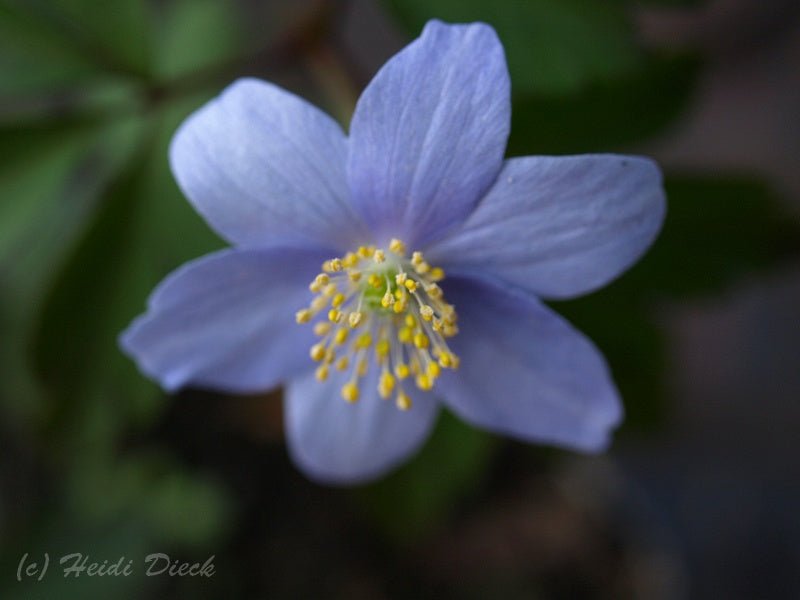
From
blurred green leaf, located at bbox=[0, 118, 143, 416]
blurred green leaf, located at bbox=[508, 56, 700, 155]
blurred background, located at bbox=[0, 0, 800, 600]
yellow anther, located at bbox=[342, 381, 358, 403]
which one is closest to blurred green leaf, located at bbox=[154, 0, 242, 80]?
blurred background, located at bbox=[0, 0, 800, 600]

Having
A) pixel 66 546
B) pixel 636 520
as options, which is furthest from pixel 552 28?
pixel 66 546

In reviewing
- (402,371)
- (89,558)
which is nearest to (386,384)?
(402,371)

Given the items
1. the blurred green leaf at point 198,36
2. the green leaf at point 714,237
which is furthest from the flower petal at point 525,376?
the blurred green leaf at point 198,36

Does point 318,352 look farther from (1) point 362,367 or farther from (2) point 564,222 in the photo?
(2) point 564,222

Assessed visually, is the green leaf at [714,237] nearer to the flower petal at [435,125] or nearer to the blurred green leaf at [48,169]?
the flower petal at [435,125]

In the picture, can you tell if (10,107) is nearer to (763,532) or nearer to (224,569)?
(224,569)

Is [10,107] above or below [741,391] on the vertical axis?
above

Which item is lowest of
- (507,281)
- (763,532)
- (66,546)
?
(763,532)
